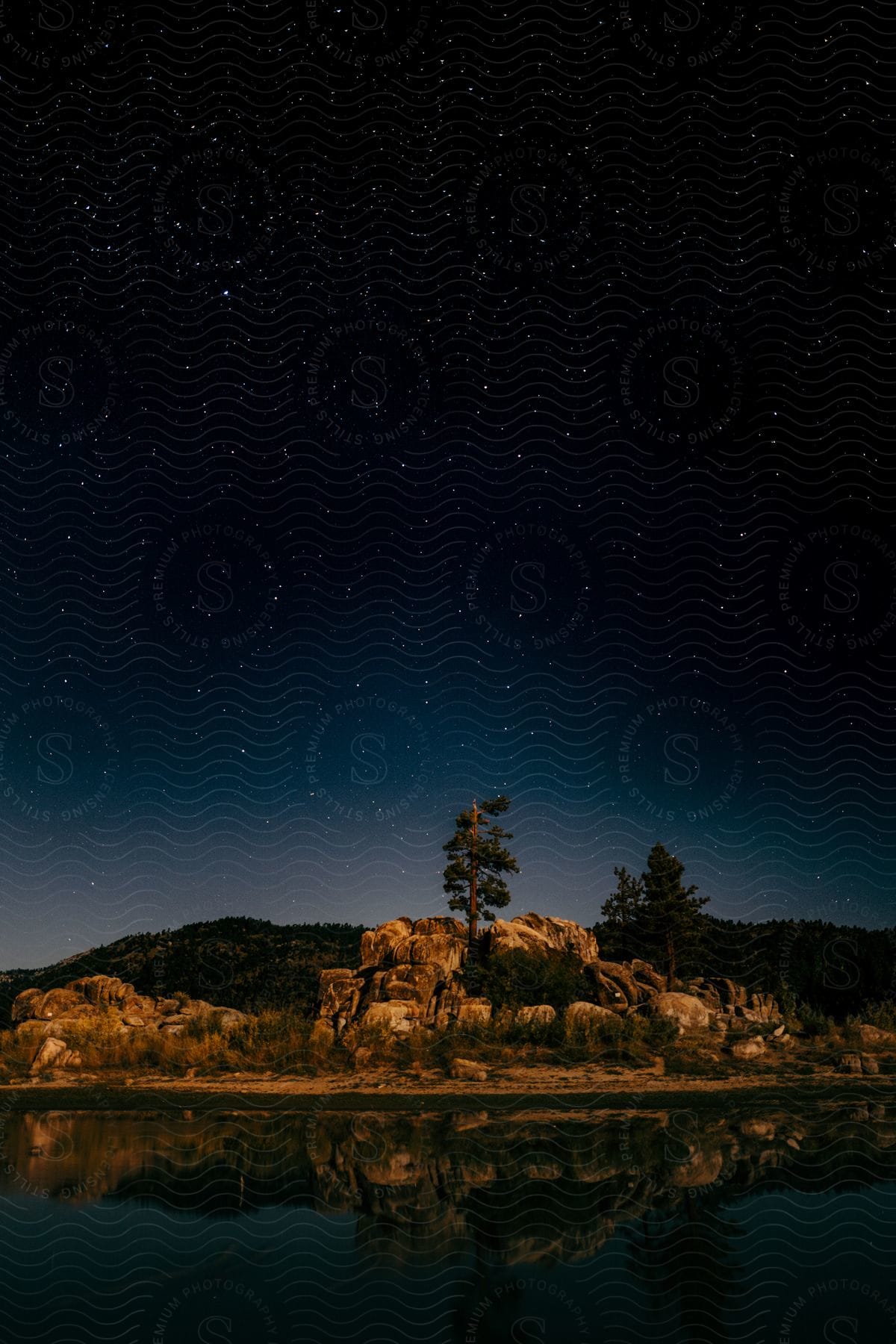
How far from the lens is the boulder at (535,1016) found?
21.3 meters

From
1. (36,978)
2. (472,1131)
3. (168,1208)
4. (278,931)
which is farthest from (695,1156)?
(278,931)

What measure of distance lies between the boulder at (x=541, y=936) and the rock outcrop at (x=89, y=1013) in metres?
8.80

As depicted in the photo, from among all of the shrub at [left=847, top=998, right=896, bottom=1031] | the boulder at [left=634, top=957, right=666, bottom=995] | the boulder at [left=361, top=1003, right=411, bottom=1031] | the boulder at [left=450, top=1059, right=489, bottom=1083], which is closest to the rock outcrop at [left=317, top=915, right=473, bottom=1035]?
the boulder at [left=361, top=1003, right=411, bottom=1031]

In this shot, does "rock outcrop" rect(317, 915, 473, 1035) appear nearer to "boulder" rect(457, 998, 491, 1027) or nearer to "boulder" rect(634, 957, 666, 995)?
"boulder" rect(457, 998, 491, 1027)

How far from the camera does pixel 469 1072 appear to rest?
17.4m

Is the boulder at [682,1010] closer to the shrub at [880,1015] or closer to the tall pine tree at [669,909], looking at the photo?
the shrub at [880,1015]

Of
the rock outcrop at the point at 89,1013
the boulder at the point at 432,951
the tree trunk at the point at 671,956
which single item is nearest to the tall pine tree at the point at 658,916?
the tree trunk at the point at 671,956

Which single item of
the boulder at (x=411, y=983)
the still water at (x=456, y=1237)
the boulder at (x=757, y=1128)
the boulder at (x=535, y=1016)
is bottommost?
the still water at (x=456, y=1237)

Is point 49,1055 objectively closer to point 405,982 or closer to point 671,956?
point 405,982

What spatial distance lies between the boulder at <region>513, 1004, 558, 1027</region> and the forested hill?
7139 millimetres

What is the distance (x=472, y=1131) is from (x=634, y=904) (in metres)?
23.5

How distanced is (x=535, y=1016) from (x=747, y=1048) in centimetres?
507

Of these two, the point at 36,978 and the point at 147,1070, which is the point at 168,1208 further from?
the point at 36,978

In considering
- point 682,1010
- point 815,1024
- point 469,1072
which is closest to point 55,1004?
point 469,1072
